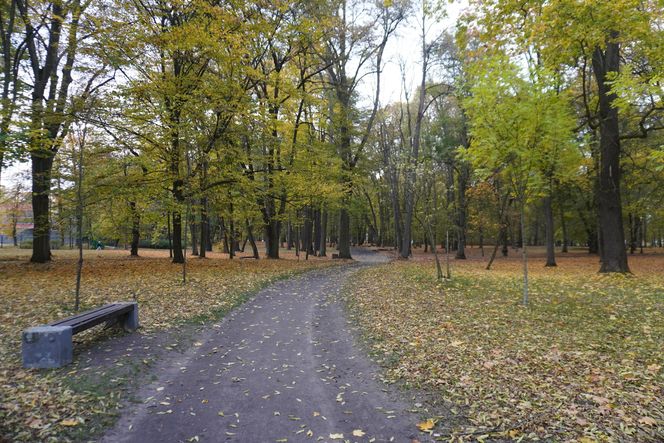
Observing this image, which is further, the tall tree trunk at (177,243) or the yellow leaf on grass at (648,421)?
the tall tree trunk at (177,243)

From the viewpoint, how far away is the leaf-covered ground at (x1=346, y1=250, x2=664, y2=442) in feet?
11.2

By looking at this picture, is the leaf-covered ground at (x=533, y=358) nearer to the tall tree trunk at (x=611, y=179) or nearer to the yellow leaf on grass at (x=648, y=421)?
the yellow leaf on grass at (x=648, y=421)

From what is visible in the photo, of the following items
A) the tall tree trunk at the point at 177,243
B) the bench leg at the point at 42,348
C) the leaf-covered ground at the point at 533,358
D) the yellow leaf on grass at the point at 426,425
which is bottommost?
the yellow leaf on grass at the point at 426,425

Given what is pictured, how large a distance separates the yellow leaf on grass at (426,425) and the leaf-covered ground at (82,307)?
9.66 ft

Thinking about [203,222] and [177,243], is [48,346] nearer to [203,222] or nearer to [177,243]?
[177,243]

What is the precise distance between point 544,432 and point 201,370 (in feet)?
12.9

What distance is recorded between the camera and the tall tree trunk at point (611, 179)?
12672 millimetres

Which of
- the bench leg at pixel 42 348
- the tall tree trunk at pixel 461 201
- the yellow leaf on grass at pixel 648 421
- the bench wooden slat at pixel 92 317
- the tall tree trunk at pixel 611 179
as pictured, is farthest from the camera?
the tall tree trunk at pixel 461 201

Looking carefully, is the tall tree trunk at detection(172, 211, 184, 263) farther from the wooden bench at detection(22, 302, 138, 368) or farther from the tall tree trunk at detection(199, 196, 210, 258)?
the wooden bench at detection(22, 302, 138, 368)

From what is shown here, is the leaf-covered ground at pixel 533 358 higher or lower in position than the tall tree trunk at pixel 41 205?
lower

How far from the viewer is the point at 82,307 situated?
24.0ft

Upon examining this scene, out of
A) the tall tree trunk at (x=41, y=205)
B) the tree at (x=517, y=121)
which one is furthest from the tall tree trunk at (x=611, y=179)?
the tall tree trunk at (x=41, y=205)

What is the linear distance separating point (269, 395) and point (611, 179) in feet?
45.4

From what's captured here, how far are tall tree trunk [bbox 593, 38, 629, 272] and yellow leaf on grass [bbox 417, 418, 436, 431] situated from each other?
12672mm
